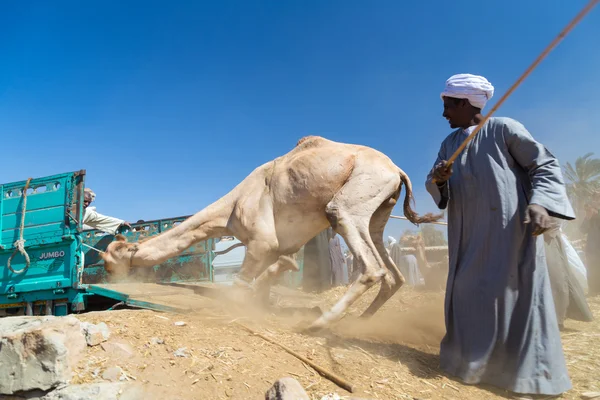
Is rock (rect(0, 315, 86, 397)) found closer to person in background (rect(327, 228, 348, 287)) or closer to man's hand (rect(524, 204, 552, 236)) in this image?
man's hand (rect(524, 204, 552, 236))

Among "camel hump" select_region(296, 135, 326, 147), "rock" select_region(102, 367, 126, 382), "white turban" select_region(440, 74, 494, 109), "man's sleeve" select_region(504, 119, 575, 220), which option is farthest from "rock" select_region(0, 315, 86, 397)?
"camel hump" select_region(296, 135, 326, 147)

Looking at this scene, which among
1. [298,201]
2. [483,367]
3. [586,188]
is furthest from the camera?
[586,188]

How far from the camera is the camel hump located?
5651 mm

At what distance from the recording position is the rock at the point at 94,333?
117 inches

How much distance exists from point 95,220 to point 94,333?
5.31 metres

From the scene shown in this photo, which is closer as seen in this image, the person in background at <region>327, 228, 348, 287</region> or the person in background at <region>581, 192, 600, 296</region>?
the person in background at <region>581, 192, 600, 296</region>

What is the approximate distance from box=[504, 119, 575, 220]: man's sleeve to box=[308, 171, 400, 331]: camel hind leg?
6.29 ft

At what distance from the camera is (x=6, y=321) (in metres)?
3.51

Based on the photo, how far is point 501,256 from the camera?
2.94m

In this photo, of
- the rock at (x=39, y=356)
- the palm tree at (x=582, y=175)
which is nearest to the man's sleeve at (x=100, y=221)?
the rock at (x=39, y=356)

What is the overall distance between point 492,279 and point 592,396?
93 cm

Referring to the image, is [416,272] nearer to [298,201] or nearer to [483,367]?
[298,201]

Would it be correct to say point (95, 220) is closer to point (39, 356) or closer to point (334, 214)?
point (334, 214)

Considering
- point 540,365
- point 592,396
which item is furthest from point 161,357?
point 592,396
